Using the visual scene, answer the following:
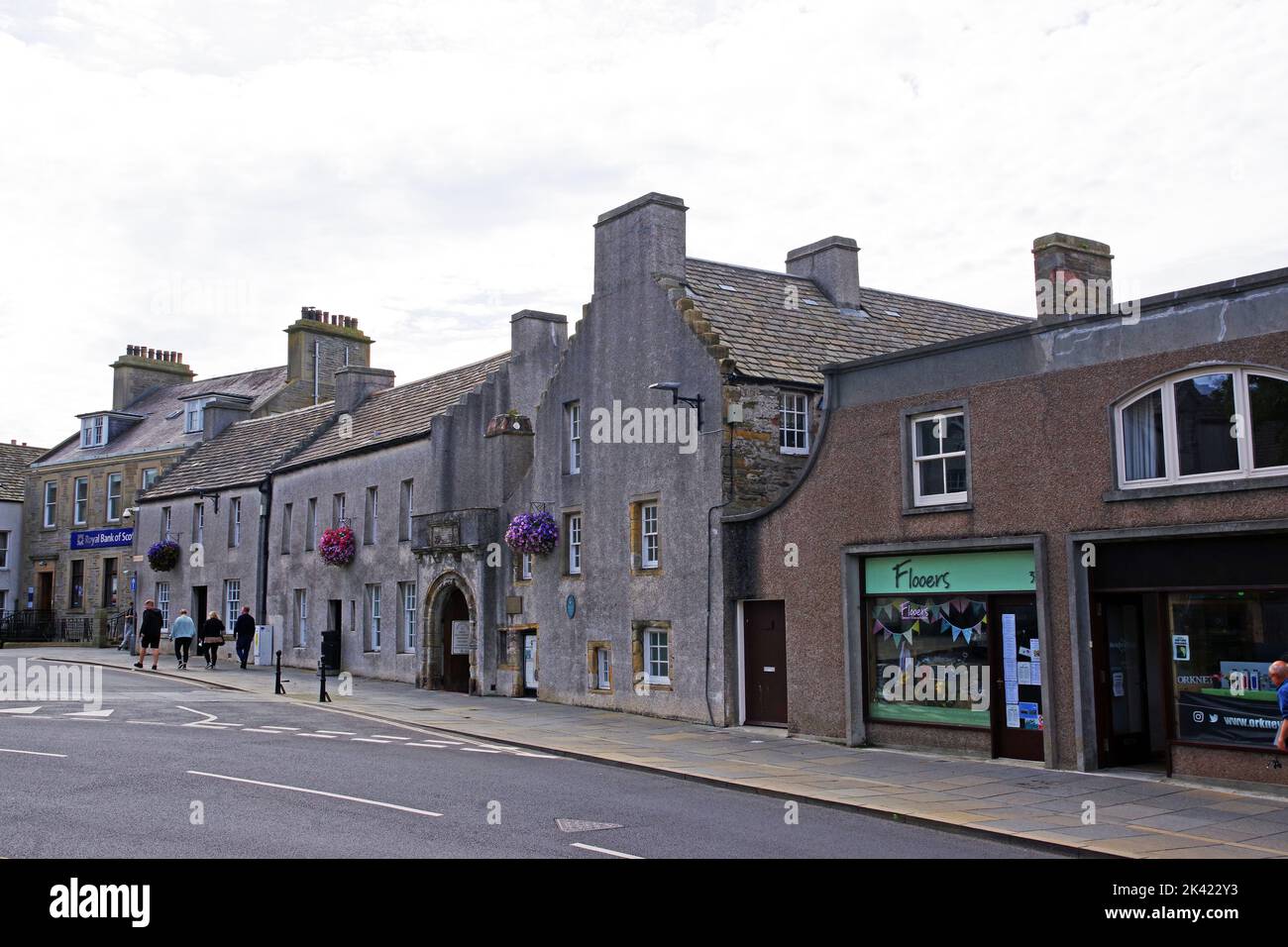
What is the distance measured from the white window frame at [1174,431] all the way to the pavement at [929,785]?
3.77m

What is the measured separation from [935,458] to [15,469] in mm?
53468

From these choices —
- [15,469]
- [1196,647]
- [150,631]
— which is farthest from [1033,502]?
[15,469]

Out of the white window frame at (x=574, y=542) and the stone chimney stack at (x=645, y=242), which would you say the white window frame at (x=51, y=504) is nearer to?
the white window frame at (x=574, y=542)

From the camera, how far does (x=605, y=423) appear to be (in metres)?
24.8

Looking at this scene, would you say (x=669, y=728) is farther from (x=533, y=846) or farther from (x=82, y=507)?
(x=82, y=507)

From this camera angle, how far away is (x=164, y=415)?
5150cm

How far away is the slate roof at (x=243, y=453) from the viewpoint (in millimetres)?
40281

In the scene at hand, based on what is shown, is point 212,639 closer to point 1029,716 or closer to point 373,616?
point 373,616

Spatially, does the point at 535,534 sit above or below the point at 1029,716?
above

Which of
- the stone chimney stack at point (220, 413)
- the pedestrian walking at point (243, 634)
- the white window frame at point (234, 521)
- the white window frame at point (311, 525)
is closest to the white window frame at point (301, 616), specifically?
the white window frame at point (311, 525)

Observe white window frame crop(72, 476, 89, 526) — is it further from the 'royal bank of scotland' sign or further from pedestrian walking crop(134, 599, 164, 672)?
pedestrian walking crop(134, 599, 164, 672)

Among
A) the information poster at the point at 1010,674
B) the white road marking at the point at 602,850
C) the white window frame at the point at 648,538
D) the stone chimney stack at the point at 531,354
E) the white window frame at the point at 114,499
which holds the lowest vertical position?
the white road marking at the point at 602,850
